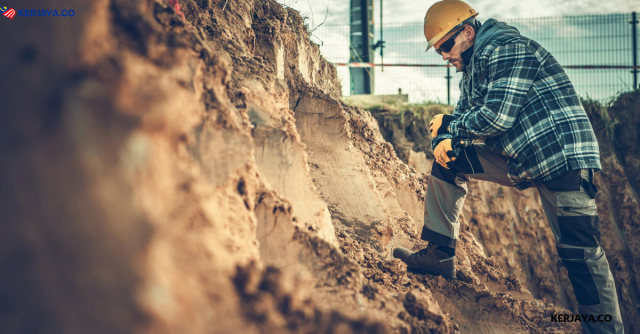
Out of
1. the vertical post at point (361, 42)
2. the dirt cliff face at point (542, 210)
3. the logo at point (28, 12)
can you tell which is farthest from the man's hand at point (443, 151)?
the vertical post at point (361, 42)

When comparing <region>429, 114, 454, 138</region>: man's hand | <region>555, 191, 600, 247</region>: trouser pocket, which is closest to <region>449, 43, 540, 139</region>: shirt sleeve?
<region>429, 114, 454, 138</region>: man's hand

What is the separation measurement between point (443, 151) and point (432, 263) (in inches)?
31.3

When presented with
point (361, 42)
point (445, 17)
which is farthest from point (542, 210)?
point (445, 17)

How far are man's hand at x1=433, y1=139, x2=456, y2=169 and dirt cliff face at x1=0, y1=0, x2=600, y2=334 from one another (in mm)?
1122

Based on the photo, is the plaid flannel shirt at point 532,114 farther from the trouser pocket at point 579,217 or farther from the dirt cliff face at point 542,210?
the dirt cliff face at point 542,210

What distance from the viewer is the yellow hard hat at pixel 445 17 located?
3.01 meters

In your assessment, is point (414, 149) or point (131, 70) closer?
point (131, 70)

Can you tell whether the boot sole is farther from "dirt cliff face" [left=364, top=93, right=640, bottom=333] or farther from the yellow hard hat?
"dirt cliff face" [left=364, top=93, right=640, bottom=333]

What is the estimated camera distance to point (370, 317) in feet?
5.40

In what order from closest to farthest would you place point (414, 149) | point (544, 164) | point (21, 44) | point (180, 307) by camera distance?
point (180, 307) < point (21, 44) < point (544, 164) < point (414, 149)

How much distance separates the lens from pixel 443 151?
2926 millimetres

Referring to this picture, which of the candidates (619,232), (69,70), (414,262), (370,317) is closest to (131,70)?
(69,70)

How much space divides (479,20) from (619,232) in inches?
232

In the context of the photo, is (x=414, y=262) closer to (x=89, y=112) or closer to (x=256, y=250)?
(x=256, y=250)
